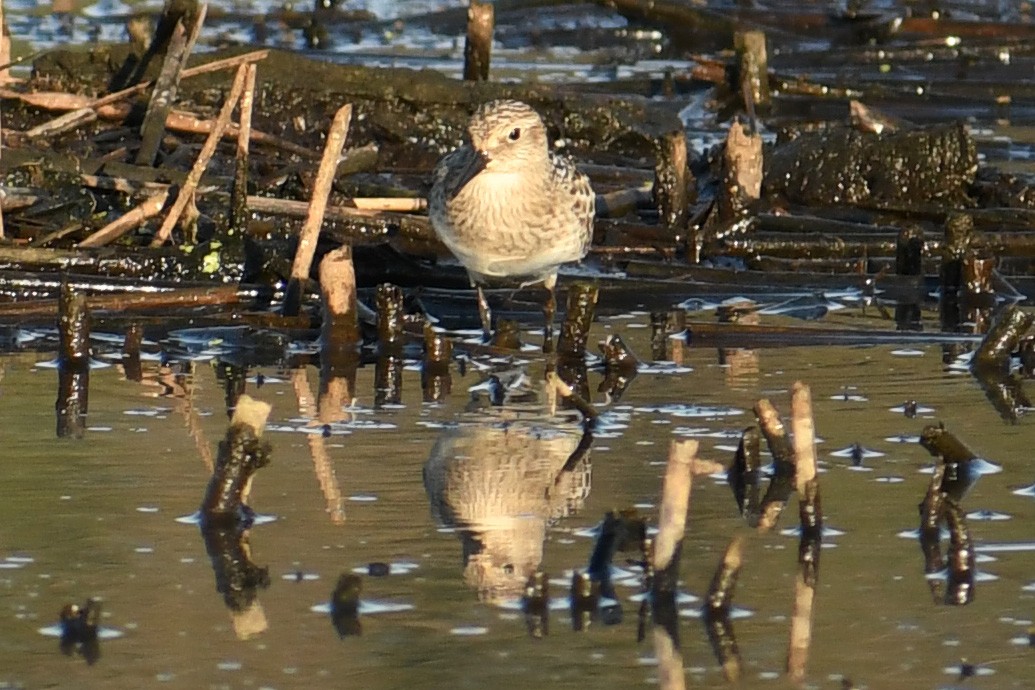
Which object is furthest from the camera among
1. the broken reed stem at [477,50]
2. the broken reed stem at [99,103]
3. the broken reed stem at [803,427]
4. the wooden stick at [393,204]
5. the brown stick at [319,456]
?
the broken reed stem at [477,50]

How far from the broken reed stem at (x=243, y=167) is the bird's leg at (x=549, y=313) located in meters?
1.34

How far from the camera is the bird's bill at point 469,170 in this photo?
8.44 metres

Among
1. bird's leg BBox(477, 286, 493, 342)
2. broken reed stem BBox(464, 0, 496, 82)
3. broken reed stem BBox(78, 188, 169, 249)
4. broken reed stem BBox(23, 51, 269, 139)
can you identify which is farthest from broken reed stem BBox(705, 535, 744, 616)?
broken reed stem BBox(464, 0, 496, 82)

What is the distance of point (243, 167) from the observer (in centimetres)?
891

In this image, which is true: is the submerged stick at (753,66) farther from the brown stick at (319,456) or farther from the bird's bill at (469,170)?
the brown stick at (319,456)

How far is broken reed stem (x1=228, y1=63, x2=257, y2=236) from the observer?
8820 mm

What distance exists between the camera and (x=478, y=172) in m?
8.45

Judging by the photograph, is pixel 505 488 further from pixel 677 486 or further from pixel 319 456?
pixel 677 486

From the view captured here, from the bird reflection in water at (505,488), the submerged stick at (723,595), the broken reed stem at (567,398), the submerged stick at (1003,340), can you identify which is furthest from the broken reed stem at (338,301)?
the submerged stick at (723,595)

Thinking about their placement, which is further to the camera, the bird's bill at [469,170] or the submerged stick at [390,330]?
the bird's bill at [469,170]

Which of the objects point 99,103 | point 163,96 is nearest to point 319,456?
point 163,96

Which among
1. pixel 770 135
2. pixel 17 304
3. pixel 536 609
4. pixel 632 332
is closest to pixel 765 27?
pixel 770 135

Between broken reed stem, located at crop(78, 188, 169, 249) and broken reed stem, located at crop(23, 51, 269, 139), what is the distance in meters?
0.91

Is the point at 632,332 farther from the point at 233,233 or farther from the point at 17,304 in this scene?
the point at 17,304
